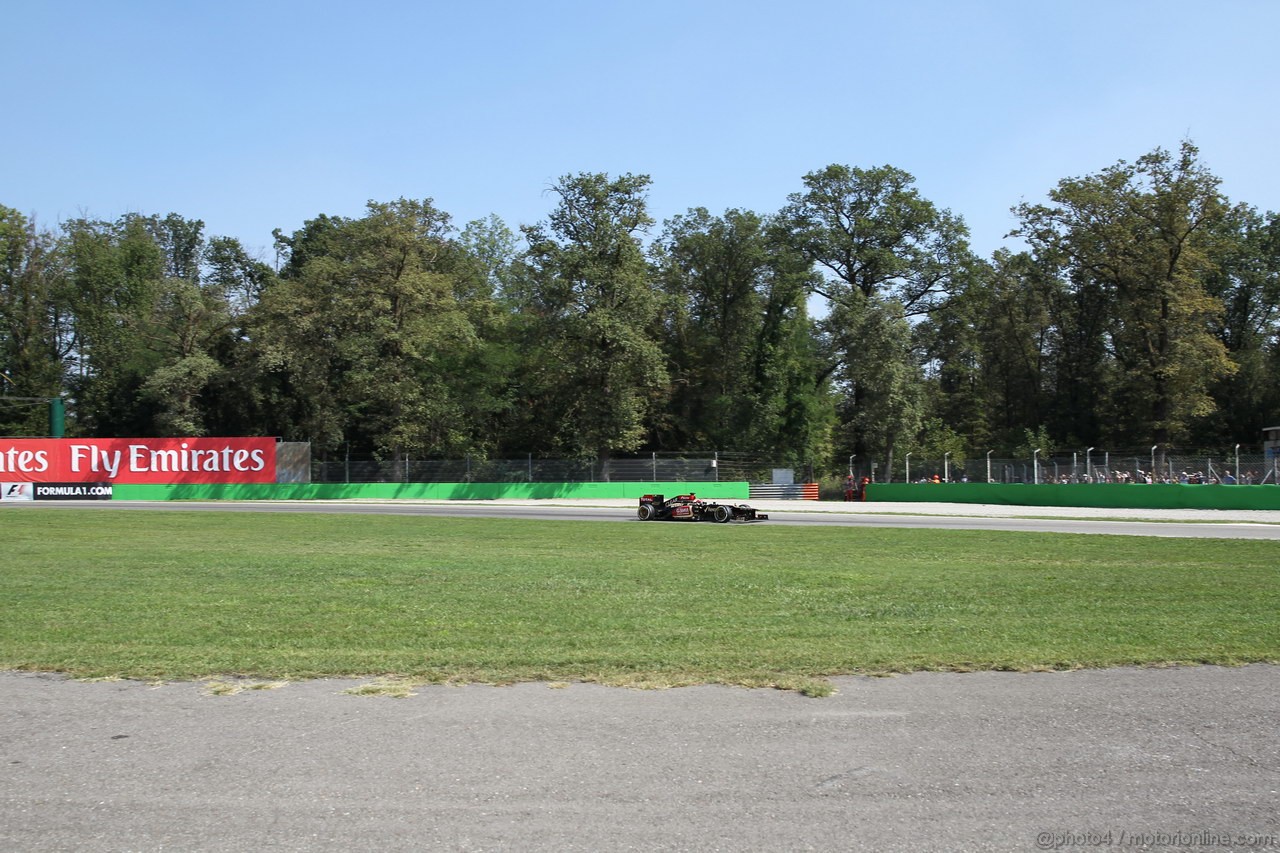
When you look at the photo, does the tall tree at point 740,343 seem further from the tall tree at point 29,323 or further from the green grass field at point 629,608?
the tall tree at point 29,323

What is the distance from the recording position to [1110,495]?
39.3 meters

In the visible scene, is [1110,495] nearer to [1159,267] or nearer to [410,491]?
[1159,267]

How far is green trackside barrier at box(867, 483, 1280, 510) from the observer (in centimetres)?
3650

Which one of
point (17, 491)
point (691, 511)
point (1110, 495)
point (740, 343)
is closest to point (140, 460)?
point (17, 491)

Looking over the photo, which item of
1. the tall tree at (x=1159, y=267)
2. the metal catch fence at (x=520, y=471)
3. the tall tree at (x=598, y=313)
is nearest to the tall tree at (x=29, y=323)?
the metal catch fence at (x=520, y=471)

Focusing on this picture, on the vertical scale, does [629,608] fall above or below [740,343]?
below

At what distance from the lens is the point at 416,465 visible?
2078 inches

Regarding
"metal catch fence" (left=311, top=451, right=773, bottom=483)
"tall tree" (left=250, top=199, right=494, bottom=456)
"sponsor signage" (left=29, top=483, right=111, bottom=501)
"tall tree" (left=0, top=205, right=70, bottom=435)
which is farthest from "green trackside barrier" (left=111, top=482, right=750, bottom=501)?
"tall tree" (left=0, top=205, right=70, bottom=435)

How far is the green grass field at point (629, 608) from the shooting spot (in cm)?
830

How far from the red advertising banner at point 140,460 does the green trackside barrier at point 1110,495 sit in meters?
36.8

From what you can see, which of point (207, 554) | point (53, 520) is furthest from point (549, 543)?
point (53, 520)

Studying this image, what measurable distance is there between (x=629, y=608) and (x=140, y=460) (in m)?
49.7

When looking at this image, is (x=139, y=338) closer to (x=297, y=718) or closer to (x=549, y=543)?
(x=549, y=543)

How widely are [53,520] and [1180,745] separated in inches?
1308
